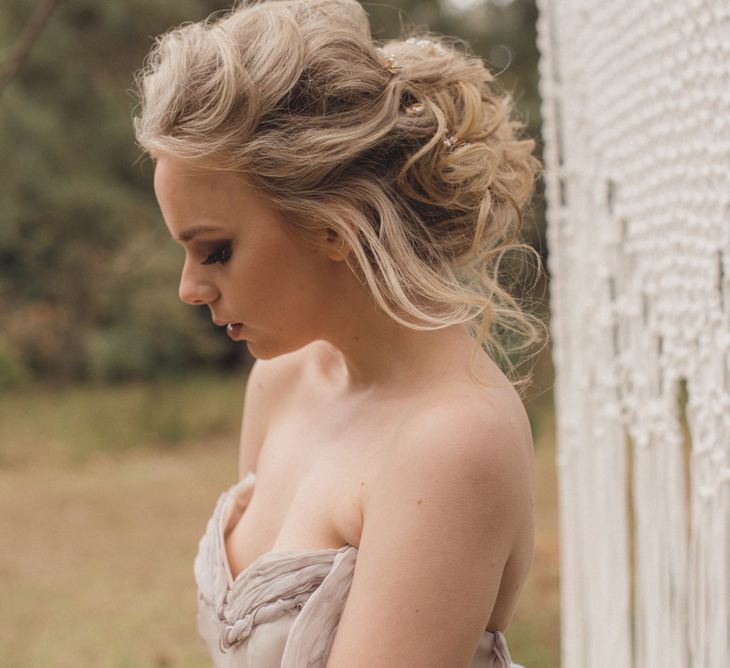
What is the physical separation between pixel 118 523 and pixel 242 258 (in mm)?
4309

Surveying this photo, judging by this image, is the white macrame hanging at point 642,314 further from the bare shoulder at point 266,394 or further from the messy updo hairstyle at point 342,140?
the bare shoulder at point 266,394

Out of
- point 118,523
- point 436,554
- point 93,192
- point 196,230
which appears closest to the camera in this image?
point 436,554

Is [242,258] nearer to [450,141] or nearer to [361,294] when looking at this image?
[361,294]

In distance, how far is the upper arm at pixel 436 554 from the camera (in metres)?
0.96

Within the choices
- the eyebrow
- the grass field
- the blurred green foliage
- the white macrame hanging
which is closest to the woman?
the eyebrow

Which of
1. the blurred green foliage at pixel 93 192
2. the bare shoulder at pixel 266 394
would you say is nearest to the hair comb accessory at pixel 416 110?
the bare shoulder at pixel 266 394

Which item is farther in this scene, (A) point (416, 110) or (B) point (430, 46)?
(B) point (430, 46)

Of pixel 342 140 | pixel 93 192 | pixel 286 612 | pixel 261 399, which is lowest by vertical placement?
pixel 286 612

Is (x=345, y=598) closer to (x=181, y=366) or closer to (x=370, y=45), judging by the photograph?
A: (x=370, y=45)

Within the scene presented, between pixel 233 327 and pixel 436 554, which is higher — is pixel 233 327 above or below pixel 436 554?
above

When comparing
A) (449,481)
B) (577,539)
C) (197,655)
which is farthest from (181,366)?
(449,481)

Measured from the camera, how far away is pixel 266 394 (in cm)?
144

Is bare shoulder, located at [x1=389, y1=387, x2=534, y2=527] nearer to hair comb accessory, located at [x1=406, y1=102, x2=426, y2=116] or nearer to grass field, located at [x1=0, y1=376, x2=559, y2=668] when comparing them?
hair comb accessory, located at [x1=406, y1=102, x2=426, y2=116]

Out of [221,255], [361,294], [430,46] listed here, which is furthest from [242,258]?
[430,46]
